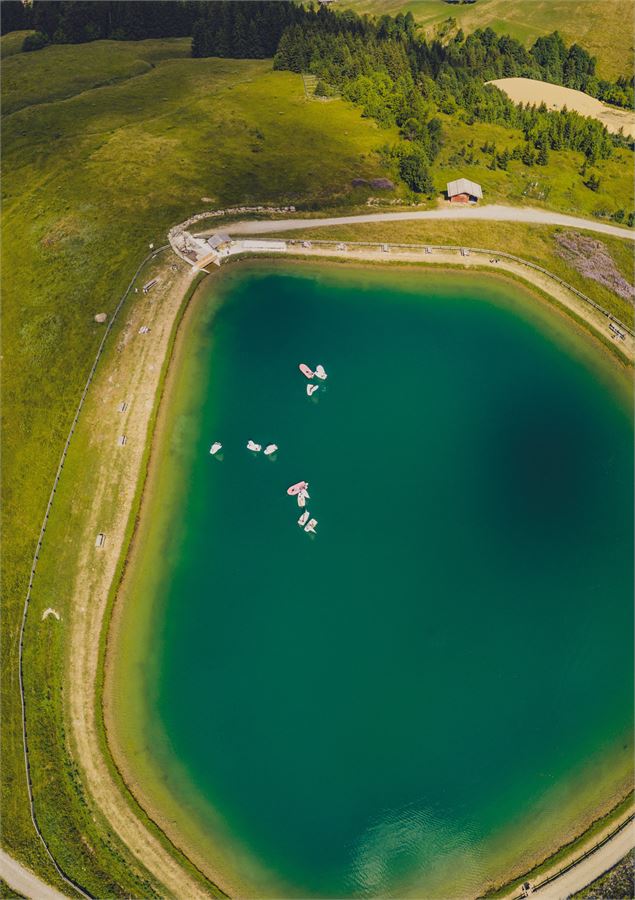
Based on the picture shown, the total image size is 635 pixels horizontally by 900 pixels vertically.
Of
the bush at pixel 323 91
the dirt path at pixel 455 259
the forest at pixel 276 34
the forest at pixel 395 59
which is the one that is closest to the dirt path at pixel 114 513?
the dirt path at pixel 455 259

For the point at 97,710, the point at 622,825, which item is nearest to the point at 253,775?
the point at 97,710

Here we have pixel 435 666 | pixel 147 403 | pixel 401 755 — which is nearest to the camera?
pixel 401 755

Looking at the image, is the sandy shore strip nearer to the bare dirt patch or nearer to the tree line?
the bare dirt patch

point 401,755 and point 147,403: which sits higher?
point 147,403

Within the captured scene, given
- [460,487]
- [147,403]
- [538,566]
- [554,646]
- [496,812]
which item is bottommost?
[496,812]

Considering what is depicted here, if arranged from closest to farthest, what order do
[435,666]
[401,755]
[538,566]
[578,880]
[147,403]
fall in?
[578,880]
[401,755]
[435,666]
[538,566]
[147,403]

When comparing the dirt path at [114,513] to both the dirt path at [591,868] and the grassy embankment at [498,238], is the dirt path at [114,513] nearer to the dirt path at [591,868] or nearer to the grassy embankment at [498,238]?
the grassy embankment at [498,238]

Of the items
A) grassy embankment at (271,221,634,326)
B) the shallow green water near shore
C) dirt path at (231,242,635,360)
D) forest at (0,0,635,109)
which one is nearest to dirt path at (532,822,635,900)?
the shallow green water near shore

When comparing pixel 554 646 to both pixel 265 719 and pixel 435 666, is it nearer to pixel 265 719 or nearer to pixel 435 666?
pixel 435 666

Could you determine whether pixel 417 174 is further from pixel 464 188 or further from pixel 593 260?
pixel 593 260
